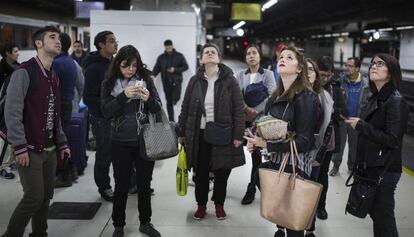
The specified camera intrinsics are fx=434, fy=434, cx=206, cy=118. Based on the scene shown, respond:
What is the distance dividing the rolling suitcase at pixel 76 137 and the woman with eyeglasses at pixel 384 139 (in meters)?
3.46

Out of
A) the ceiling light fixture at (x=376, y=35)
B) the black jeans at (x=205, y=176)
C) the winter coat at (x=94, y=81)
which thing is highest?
the ceiling light fixture at (x=376, y=35)

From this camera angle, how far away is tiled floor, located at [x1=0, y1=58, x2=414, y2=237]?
3.81 m

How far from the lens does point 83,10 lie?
13.4 metres

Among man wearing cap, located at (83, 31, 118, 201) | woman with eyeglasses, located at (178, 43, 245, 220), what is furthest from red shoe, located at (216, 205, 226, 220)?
man wearing cap, located at (83, 31, 118, 201)

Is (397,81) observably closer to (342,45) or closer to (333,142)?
(333,142)

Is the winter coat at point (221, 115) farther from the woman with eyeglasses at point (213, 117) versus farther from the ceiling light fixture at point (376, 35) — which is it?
the ceiling light fixture at point (376, 35)

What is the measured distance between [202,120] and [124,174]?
0.90 meters

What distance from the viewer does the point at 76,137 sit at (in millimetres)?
5281

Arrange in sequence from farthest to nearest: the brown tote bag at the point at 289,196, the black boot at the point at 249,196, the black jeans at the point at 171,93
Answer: the black jeans at the point at 171,93, the black boot at the point at 249,196, the brown tote bag at the point at 289,196

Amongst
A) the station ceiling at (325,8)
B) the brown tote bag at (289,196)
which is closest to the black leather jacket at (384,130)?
the brown tote bag at (289,196)

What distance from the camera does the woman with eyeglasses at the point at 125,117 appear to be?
3.40 m

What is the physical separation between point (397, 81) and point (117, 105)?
6.67 feet

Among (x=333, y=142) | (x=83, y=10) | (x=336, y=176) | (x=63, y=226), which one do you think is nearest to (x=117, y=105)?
(x=63, y=226)

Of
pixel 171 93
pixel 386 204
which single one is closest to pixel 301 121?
pixel 386 204
